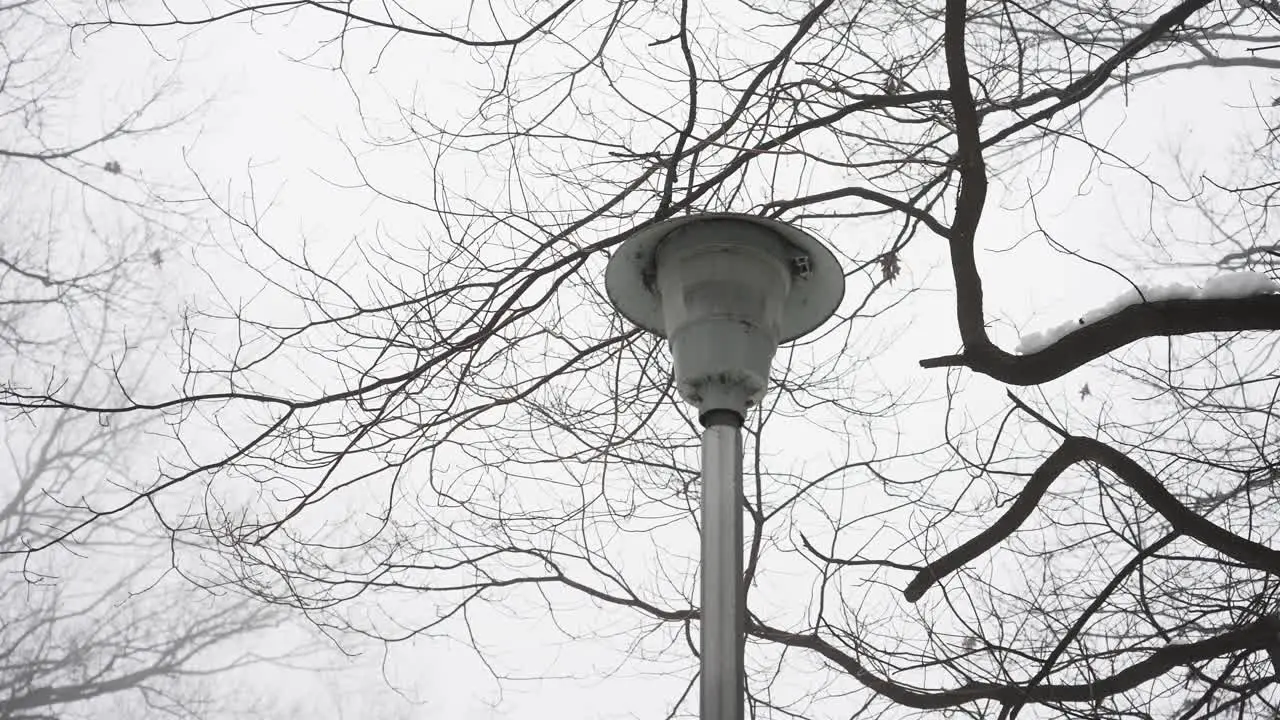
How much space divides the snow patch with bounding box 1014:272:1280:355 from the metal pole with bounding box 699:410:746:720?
2011 mm

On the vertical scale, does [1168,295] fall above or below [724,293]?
above

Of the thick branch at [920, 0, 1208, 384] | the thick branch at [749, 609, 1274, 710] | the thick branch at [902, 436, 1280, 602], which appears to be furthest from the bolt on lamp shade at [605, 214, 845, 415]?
the thick branch at [749, 609, 1274, 710]

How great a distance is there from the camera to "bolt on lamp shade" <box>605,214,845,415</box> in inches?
74.2

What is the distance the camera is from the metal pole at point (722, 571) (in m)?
1.63

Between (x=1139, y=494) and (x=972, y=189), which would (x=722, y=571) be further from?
(x=1139, y=494)

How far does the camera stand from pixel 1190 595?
13.0ft

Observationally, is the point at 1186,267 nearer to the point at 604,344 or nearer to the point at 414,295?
the point at 604,344

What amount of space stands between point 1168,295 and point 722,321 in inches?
85.8

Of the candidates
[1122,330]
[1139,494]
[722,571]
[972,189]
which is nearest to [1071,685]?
[1139,494]

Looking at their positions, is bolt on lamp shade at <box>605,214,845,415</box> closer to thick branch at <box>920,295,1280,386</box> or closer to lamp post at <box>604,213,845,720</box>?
lamp post at <box>604,213,845,720</box>

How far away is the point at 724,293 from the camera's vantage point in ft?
6.40

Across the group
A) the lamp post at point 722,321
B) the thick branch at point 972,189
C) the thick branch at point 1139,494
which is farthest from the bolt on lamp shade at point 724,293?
the thick branch at point 1139,494

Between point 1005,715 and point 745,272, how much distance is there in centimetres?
248

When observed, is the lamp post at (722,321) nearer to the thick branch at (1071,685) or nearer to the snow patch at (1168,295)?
the snow patch at (1168,295)
